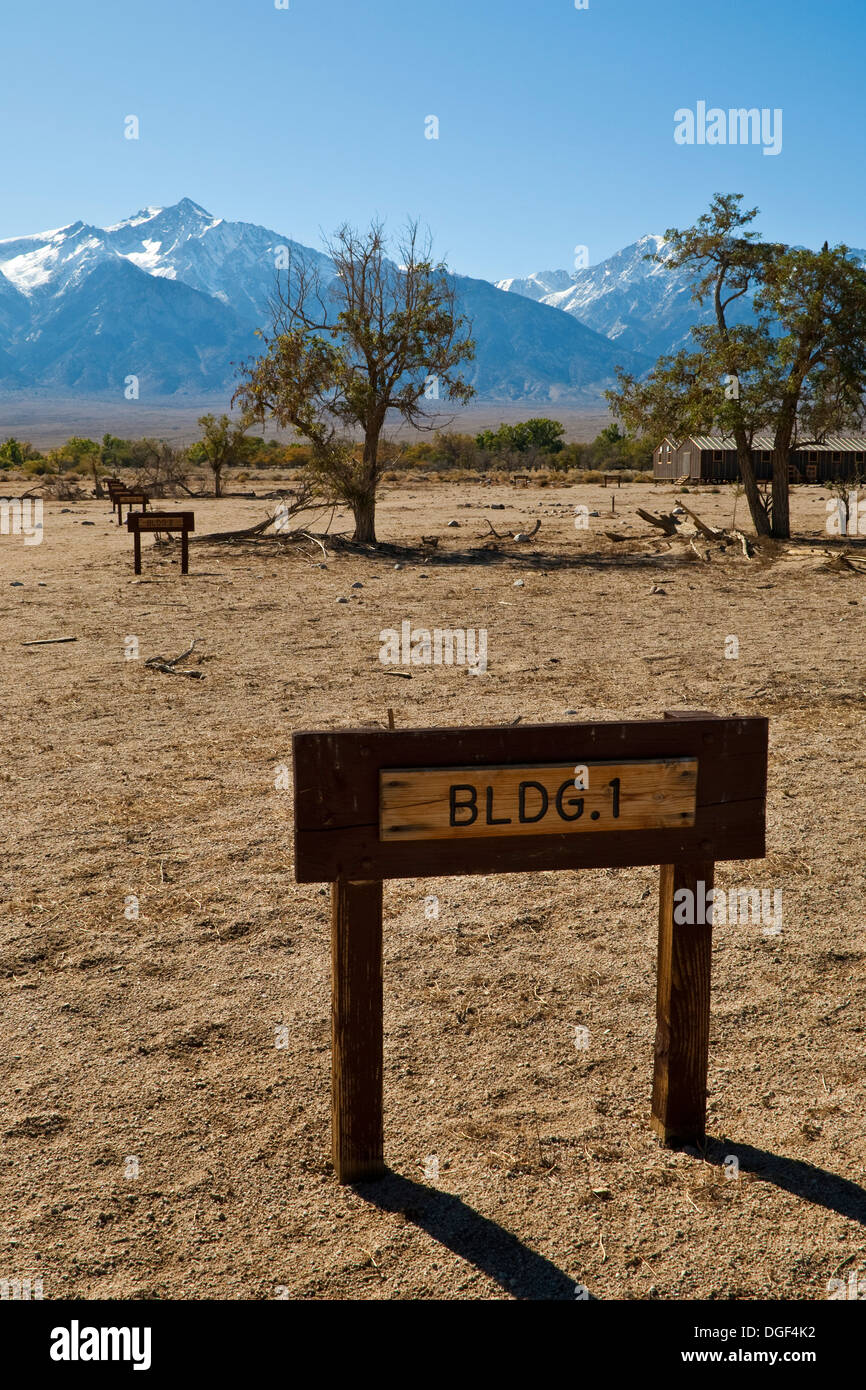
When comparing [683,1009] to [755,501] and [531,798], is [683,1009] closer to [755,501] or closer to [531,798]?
[531,798]

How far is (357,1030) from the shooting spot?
11.0ft

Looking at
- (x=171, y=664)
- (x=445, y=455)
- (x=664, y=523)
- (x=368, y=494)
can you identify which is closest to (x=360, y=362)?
(x=368, y=494)

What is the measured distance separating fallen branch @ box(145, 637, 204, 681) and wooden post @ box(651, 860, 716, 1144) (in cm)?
765

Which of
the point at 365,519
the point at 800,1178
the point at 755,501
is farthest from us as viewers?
the point at 755,501

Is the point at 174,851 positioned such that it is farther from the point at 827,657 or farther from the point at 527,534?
the point at 527,534

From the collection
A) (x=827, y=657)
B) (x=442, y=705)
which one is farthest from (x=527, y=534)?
(x=442, y=705)

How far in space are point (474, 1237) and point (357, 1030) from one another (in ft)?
2.22

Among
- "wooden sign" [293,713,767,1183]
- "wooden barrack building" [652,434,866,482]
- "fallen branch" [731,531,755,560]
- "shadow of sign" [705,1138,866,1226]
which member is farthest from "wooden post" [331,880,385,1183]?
"wooden barrack building" [652,434,866,482]

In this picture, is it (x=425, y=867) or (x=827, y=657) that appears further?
(x=827, y=657)

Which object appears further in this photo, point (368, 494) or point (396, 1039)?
point (368, 494)

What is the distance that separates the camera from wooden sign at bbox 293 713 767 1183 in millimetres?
3143

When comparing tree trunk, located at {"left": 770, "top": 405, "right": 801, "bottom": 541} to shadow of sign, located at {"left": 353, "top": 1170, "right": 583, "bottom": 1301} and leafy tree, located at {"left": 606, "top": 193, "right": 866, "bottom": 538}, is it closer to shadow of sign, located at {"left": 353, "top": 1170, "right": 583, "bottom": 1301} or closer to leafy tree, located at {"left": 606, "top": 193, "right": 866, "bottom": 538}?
leafy tree, located at {"left": 606, "top": 193, "right": 866, "bottom": 538}
